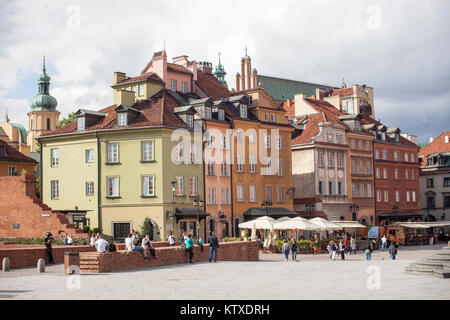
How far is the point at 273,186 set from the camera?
216 feet

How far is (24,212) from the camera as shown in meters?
50.9

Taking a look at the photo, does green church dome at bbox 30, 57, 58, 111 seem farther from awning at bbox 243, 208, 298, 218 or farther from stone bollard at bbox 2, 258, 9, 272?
stone bollard at bbox 2, 258, 9, 272

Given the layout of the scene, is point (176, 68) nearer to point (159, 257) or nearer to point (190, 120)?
point (190, 120)

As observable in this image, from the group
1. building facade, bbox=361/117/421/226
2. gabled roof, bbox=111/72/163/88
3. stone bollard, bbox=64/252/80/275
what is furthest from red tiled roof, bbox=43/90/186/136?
building facade, bbox=361/117/421/226

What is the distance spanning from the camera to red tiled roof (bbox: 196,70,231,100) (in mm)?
66562

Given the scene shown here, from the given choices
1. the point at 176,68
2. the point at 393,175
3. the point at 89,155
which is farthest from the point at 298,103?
the point at 89,155

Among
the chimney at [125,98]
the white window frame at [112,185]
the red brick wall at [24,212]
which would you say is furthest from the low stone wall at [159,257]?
the chimney at [125,98]

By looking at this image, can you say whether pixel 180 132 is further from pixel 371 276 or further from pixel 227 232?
pixel 371 276

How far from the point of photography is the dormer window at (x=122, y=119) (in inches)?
2188

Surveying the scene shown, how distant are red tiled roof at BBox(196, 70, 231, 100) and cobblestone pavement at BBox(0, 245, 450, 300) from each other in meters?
37.0

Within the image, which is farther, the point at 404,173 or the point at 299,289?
the point at 404,173

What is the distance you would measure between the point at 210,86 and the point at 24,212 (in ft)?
79.8
